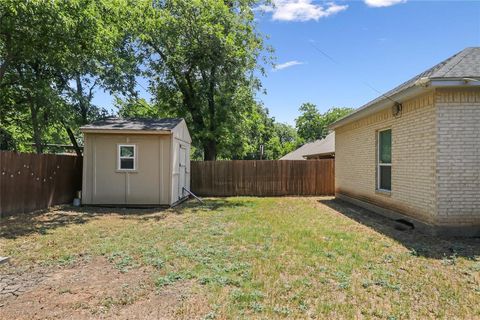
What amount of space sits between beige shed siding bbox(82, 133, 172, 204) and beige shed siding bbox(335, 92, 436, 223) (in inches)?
249

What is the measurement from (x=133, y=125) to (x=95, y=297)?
8546mm

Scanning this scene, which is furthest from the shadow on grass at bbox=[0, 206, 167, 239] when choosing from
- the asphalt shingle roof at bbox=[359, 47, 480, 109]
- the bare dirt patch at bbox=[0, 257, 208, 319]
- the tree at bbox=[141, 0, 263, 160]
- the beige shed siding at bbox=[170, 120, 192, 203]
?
the tree at bbox=[141, 0, 263, 160]

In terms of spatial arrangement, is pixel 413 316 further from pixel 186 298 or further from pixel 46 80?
pixel 46 80

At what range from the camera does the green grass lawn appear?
3600 millimetres

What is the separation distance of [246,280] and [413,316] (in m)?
1.85

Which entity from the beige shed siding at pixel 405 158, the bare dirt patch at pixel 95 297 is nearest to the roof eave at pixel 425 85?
the beige shed siding at pixel 405 158

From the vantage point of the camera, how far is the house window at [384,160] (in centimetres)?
919

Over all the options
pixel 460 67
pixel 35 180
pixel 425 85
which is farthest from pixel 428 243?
pixel 35 180

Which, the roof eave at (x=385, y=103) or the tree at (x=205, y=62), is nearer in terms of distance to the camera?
the roof eave at (x=385, y=103)

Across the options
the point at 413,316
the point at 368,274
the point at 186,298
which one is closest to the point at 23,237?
the point at 186,298

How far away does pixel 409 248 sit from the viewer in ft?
19.2

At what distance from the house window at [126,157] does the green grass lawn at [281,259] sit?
2.52 meters

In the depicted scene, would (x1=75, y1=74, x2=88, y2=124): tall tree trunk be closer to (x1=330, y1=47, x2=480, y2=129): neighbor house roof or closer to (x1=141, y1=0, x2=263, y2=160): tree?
(x1=141, y1=0, x2=263, y2=160): tree

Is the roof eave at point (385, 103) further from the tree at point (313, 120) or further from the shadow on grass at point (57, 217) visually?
the tree at point (313, 120)
